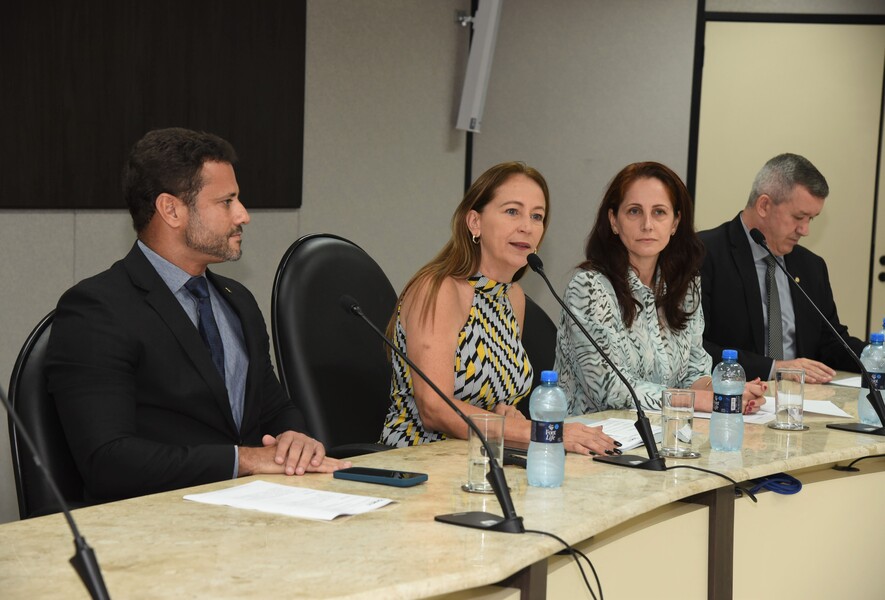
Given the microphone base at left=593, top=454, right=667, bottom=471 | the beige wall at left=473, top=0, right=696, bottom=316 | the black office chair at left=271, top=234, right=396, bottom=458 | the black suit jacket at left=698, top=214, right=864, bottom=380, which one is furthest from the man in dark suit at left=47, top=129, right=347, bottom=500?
the beige wall at left=473, top=0, right=696, bottom=316

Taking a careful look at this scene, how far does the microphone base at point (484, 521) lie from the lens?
166 centimetres

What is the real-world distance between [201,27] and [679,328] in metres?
2.10

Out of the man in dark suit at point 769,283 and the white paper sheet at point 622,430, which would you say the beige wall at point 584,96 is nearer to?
the man in dark suit at point 769,283

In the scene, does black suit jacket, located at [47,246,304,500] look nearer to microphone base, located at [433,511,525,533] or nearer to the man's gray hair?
microphone base, located at [433,511,525,533]

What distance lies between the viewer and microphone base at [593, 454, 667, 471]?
2148 mm

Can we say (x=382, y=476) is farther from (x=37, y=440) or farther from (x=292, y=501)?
(x=37, y=440)

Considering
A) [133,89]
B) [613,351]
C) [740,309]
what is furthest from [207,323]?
[740,309]

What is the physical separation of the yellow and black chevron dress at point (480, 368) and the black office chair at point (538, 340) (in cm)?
35

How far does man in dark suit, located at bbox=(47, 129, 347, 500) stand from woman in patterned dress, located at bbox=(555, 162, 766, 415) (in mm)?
795

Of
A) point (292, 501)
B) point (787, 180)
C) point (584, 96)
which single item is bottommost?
point (292, 501)

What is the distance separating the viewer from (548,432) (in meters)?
1.94

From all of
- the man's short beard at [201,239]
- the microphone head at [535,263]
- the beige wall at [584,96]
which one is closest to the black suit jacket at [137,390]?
the man's short beard at [201,239]

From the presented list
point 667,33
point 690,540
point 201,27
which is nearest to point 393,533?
point 690,540

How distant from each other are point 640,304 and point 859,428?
631mm
